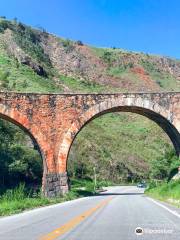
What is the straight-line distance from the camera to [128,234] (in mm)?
8219

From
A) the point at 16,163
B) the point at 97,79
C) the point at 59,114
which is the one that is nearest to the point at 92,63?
the point at 97,79

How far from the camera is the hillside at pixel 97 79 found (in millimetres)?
64000

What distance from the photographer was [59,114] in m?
28.5

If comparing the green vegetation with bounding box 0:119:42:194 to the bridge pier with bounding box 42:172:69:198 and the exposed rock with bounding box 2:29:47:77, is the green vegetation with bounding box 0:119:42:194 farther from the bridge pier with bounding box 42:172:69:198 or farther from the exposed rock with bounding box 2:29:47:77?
the exposed rock with bounding box 2:29:47:77

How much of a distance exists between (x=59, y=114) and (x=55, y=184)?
13.3 ft

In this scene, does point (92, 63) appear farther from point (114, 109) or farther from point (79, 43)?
point (114, 109)

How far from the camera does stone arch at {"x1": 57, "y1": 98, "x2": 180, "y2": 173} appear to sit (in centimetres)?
2847

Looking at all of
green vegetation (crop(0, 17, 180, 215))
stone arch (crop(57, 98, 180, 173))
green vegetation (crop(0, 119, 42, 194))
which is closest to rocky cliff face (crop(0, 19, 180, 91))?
green vegetation (crop(0, 17, 180, 215))

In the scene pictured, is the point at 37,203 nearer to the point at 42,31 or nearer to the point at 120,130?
the point at 120,130

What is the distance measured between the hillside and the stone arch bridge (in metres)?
20.4

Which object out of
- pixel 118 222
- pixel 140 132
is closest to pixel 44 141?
pixel 118 222

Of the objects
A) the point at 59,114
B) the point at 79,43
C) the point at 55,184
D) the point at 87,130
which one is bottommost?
the point at 55,184

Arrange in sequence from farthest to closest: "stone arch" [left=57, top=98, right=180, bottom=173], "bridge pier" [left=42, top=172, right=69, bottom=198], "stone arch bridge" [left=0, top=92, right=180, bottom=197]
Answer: "stone arch" [left=57, top=98, right=180, bottom=173] < "stone arch bridge" [left=0, top=92, right=180, bottom=197] < "bridge pier" [left=42, top=172, right=69, bottom=198]

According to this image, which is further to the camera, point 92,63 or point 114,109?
point 92,63
